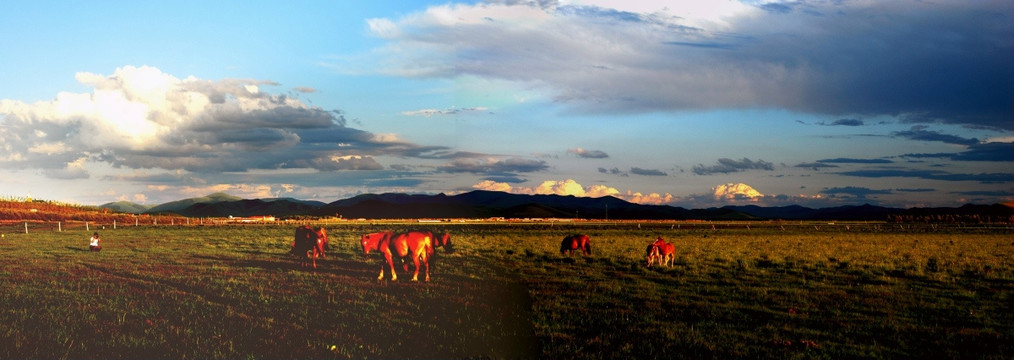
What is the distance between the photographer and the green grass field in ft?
40.2

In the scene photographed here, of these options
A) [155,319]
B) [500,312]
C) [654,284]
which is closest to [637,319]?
[500,312]

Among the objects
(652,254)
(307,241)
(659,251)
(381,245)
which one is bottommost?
(652,254)

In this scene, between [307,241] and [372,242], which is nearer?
[372,242]

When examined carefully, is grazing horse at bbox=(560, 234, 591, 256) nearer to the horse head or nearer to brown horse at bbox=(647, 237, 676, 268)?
brown horse at bbox=(647, 237, 676, 268)

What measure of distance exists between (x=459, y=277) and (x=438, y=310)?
6.79 metres

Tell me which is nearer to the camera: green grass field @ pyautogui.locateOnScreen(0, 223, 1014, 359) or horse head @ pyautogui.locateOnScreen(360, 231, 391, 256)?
green grass field @ pyautogui.locateOnScreen(0, 223, 1014, 359)

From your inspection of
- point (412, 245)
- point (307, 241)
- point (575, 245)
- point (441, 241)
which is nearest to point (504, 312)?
point (412, 245)

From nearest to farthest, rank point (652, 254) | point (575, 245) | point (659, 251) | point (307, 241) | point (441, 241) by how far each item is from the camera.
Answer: point (441, 241)
point (652, 254)
point (659, 251)
point (307, 241)
point (575, 245)

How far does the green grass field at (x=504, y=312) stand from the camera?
1224 cm

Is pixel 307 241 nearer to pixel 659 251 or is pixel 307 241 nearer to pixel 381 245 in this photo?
pixel 381 245

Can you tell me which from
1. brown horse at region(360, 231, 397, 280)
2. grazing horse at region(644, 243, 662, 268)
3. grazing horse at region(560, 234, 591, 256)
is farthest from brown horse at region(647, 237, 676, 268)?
brown horse at region(360, 231, 397, 280)

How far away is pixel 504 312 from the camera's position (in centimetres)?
1553

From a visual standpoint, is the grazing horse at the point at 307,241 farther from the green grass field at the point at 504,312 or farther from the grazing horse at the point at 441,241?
the grazing horse at the point at 441,241

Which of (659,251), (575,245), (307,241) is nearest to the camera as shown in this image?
(659,251)
